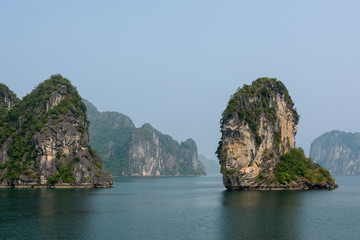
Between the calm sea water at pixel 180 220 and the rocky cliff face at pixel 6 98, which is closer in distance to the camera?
the calm sea water at pixel 180 220

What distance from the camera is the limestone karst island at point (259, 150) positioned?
98.4 metres

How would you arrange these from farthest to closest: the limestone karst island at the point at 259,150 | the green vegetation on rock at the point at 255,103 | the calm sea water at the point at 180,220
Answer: the green vegetation on rock at the point at 255,103 < the limestone karst island at the point at 259,150 < the calm sea water at the point at 180,220

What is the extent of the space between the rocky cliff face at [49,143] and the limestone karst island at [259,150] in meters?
41.2

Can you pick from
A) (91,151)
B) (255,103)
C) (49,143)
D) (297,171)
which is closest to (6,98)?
(49,143)

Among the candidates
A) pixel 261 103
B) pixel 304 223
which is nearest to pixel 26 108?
pixel 261 103

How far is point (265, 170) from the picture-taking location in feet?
329

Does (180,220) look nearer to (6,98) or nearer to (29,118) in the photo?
(29,118)

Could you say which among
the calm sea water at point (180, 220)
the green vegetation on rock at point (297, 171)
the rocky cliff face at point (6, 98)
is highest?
the rocky cliff face at point (6, 98)

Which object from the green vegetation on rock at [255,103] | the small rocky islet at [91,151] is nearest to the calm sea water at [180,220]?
the small rocky islet at [91,151]

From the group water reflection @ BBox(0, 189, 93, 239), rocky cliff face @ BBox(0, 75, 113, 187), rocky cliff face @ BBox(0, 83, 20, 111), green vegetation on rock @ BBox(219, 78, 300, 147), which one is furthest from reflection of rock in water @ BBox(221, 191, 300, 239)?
rocky cliff face @ BBox(0, 83, 20, 111)

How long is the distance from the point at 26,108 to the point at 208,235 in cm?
9958

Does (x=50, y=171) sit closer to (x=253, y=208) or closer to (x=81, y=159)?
(x=81, y=159)

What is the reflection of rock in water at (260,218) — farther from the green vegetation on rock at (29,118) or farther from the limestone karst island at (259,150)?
the green vegetation on rock at (29,118)

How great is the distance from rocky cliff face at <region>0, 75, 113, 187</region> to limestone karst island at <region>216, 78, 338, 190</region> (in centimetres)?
4117
